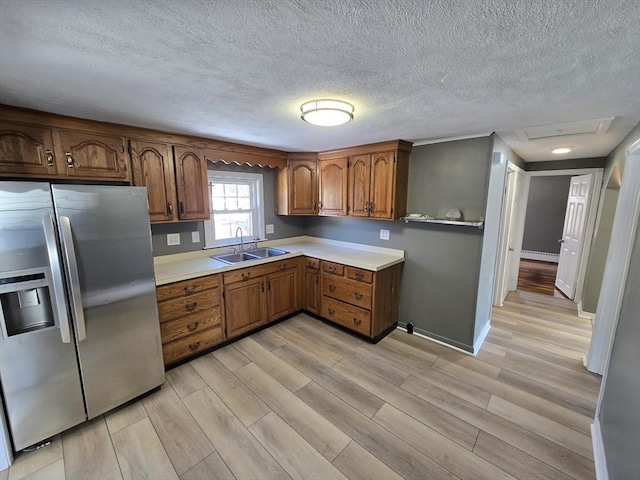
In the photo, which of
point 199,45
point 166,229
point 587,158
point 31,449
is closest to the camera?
point 199,45

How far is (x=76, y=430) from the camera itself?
1880 mm

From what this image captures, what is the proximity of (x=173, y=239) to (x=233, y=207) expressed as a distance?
0.82m

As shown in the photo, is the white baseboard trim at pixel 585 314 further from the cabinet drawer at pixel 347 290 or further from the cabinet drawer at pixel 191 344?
the cabinet drawer at pixel 191 344

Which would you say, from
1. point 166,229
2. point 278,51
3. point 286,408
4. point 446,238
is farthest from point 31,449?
point 446,238

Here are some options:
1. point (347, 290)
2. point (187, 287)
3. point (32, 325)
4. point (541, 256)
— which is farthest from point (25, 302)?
point (541, 256)

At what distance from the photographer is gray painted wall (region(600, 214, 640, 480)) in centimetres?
126

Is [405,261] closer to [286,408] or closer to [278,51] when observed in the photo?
[286,408]

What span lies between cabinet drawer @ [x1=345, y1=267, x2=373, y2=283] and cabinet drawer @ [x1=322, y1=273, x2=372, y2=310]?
1.8 inches

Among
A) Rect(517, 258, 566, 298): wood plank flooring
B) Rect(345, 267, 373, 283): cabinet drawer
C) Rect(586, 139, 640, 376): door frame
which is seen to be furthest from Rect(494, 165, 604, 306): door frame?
Rect(345, 267, 373, 283): cabinet drawer

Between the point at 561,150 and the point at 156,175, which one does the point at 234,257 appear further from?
the point at 561,150

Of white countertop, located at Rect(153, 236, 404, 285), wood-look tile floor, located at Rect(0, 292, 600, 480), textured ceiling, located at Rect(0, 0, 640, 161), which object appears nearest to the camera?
textured ceiling, located at Rect(0, 0, 640, 161)

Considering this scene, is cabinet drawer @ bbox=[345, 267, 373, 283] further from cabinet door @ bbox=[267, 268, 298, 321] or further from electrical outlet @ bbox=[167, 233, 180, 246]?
electrical outlet @ bbox=[167, 233, 180, 246]

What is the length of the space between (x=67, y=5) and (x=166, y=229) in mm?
2247

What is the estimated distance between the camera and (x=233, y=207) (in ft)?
11.3
